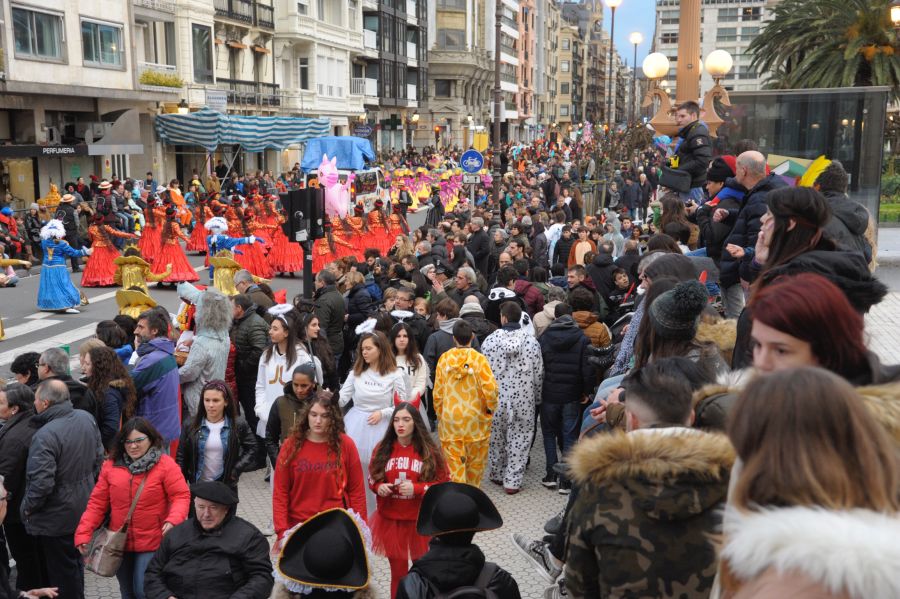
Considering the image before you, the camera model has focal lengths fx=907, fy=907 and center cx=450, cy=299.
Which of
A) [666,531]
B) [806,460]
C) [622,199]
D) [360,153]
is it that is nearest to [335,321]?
[666,531]

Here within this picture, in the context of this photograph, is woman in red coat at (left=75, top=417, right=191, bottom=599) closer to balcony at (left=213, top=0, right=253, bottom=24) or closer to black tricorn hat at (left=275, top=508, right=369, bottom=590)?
black tricorn hat at (left=275, top=508, right=369, bottom=590)

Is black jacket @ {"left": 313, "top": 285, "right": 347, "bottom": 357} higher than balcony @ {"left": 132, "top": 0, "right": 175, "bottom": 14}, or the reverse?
balcony @ {"left": 132, "top": 0, "right": 175, "bottom": 14}

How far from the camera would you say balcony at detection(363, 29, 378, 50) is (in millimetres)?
59125

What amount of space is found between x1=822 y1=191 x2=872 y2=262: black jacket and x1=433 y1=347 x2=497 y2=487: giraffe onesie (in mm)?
3178

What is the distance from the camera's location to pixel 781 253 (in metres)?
4.31

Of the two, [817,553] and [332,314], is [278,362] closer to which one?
[332,314]

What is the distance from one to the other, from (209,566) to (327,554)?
701 mm

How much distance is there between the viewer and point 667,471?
8.59 ft

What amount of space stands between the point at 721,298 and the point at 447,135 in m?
73.7

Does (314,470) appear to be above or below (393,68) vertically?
below

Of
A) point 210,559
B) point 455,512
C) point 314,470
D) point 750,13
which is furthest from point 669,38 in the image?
point 210,559

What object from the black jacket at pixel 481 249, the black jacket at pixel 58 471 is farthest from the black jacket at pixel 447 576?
the black jacket at pixel 481 249

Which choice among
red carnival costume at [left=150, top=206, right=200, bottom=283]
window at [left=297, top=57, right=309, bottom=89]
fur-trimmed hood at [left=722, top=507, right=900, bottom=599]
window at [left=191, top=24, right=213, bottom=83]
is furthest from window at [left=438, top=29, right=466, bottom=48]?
fur-trimmed hood at [left=722, top=507, right=900, bottom=599]

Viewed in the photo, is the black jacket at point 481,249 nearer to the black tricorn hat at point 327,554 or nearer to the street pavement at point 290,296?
the street pavement at point 290,296
